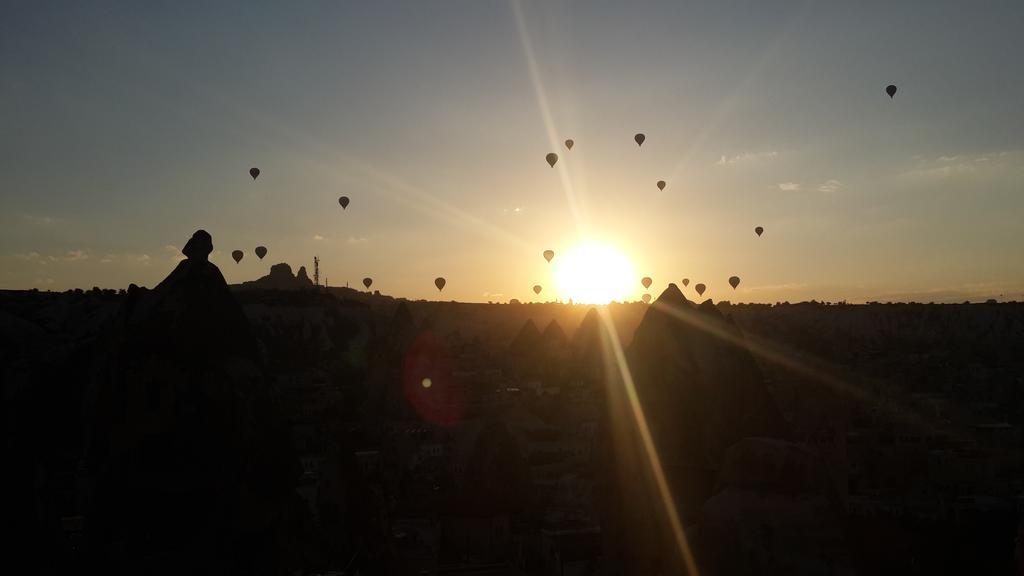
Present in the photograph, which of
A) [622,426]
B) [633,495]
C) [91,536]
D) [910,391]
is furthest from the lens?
[910,391]

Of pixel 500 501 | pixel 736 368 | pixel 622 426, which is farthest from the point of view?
pixel 500 501

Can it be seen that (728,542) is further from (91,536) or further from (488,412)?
(488,412)

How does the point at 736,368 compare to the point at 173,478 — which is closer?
the point at 173,478

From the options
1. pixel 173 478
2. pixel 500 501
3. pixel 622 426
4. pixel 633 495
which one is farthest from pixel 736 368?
pixel 173 478

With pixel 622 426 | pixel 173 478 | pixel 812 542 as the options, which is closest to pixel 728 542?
pixel 812 542

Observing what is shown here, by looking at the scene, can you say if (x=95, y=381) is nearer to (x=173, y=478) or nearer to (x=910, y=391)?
(x=173, y=478)

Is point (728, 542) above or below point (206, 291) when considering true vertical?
below

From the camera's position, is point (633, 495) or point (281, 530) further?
point (633, 495)

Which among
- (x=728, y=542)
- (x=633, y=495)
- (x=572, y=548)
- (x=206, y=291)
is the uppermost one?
(x=206, y=291)

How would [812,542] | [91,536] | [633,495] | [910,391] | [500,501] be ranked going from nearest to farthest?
[812,542] → [91,536] → [633,495] → [500,501] → [910,391]
